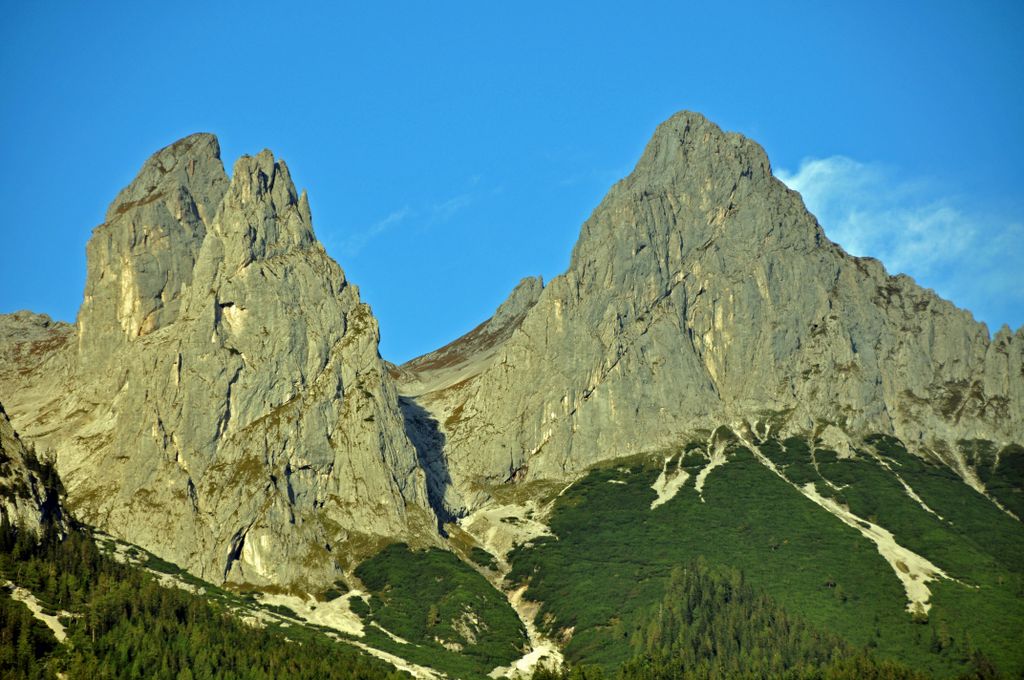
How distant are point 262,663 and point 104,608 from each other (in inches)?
872

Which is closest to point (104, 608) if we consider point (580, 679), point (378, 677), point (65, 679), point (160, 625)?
point (160, 625)

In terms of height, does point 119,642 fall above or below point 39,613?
below

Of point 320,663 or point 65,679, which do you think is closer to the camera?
point 65,679

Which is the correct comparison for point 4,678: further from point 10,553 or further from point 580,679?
point 580,679

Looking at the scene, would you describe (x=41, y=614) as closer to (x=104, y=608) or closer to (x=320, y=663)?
(x=104, y=608)

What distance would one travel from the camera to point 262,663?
19150 centimetres

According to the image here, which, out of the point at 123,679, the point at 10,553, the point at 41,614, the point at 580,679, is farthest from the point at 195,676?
the point at 580,679

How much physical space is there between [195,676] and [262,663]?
1106 cm

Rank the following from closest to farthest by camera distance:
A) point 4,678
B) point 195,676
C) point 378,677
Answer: point 4,678 → point 195,676 → point 378,677

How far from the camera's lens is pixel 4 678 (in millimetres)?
166625

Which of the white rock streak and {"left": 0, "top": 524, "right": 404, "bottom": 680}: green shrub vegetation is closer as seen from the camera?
{"left": 0, "top": 524, "right": 404, "bottom": 680}: green shrub vegetation

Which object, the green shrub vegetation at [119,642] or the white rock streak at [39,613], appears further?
the white rock streak at [39,613]

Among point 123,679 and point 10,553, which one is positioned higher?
point 10,553

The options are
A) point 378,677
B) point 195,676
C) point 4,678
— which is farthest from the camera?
point 378,677
